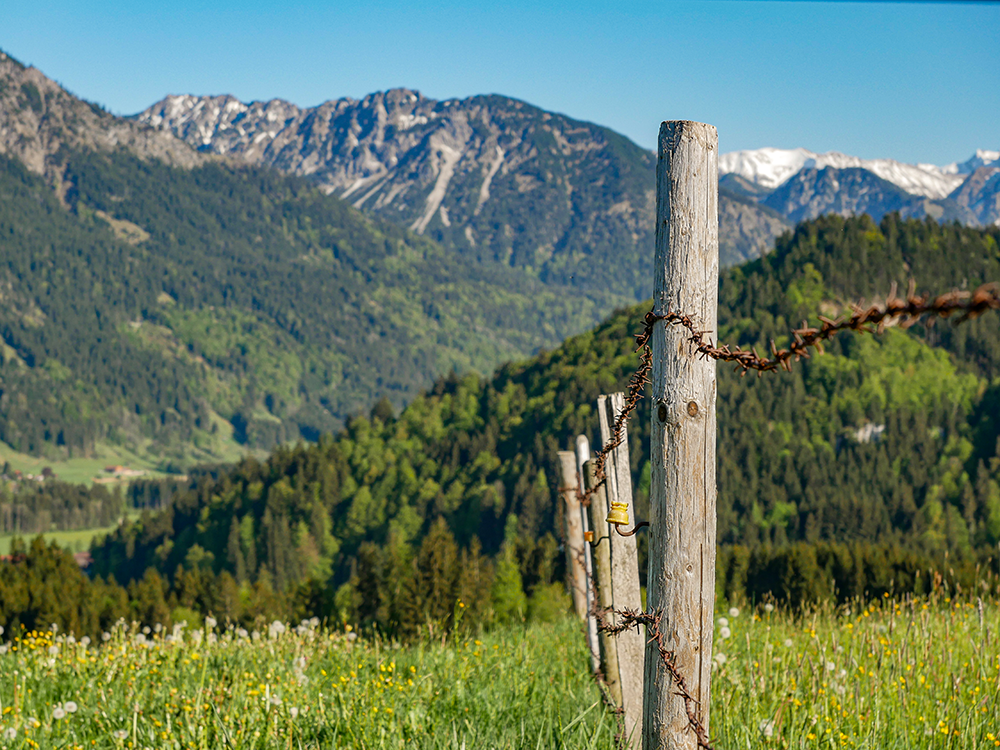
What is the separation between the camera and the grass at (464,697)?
5934 millimetres

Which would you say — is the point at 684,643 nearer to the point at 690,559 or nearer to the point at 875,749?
the point at 690,559

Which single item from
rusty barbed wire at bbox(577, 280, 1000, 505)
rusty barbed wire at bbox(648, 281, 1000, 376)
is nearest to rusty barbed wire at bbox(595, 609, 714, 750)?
rusty barbed wire at bbox(577, 280, 1000, 505)

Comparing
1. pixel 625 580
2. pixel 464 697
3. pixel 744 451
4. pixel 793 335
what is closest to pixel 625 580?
pixel 625 580

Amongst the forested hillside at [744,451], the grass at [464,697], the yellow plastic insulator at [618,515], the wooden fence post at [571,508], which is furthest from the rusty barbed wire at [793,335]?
the forested hillside at [744,451]

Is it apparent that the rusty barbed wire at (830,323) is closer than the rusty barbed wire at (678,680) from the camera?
Yes

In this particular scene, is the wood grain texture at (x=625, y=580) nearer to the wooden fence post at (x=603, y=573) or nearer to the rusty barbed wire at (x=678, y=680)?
the wooden fence post at (x=603, y=573)

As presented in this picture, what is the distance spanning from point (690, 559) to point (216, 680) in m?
5.24

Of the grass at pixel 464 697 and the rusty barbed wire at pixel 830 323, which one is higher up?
the rusty barbed wire at pixel 830 323

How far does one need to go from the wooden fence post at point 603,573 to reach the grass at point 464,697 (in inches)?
9.7

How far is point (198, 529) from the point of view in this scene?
6614 inches

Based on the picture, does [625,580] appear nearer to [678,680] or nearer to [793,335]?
[678,680]

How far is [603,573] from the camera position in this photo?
24.8 ft

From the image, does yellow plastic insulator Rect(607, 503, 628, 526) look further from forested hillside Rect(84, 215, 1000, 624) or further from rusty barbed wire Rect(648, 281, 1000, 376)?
forested hillside Rect(84, 215, 1000, 624)

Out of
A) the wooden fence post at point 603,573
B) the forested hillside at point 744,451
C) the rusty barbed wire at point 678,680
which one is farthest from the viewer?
the forested hillside at point 744,451
